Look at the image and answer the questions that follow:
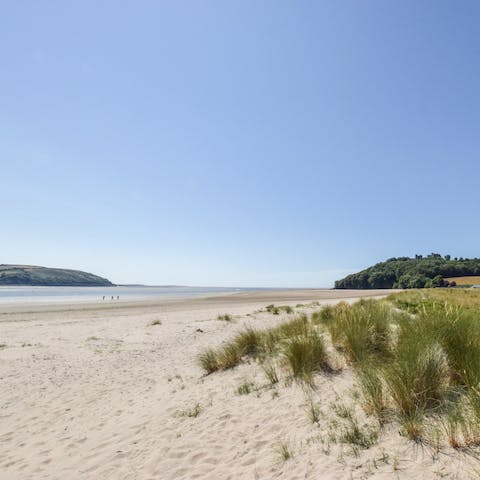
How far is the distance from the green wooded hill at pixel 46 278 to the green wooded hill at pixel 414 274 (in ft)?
479

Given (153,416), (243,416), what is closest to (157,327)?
(153,416)

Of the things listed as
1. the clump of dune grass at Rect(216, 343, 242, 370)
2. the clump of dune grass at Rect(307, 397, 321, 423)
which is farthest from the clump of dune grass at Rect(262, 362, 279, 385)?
the clump of dune grass at Rect(216, 343, 242, 370)

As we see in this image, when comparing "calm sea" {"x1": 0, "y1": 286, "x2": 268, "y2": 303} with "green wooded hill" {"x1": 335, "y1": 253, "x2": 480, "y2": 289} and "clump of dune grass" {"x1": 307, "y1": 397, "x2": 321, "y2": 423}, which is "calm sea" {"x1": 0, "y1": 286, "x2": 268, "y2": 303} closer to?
"clump of dune grass" {"x1": 307, "y1": 397, "x2": 321, "y2": 423}

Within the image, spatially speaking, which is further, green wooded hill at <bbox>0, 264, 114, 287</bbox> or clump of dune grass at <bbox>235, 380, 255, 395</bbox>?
green wooded hill at <bbox>0, 264, 114, 287</bbox>

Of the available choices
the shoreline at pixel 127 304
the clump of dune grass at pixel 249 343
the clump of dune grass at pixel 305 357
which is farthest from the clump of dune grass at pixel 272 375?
the shoreline at pixel 127 304

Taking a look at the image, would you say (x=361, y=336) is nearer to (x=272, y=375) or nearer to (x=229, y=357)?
(x=272, y=375)

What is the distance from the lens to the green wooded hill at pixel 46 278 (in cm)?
15248

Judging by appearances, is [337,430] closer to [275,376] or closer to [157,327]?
[275,376]

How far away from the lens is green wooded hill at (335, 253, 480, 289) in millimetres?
79688

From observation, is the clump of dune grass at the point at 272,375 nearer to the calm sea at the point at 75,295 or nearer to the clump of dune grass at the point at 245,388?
the clump of dune grass at the point at 245,388

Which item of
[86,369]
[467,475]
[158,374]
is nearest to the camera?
[467,475]

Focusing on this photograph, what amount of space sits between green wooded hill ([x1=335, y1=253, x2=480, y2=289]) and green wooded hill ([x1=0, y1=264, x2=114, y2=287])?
146m

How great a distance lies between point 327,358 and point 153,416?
11.7 ft

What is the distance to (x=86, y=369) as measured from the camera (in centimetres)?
Answer: 914
